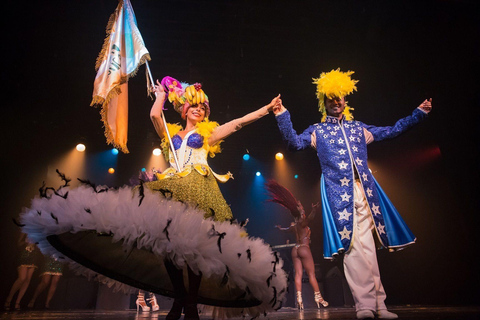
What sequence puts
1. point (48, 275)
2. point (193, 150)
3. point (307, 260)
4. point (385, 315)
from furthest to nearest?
1. point (48, 275)
2. point (307, 260)
3. point (193, 150)
4. point (385, 315)

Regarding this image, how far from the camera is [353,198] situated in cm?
264

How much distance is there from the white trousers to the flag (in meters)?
2.03

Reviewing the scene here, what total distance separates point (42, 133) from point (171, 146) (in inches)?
244

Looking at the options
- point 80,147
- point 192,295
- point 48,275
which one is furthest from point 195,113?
point 80,147

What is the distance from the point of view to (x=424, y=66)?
15.8 feet

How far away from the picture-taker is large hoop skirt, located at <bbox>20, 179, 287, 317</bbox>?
58.8 inches

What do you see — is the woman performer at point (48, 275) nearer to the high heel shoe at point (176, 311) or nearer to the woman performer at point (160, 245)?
the woman performer at point (160, 245)

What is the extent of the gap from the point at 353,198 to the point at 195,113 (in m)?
1.58

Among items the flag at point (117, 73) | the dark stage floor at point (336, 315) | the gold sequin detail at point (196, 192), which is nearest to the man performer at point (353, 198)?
the dark stage floor at point (336, 315)

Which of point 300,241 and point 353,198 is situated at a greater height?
point 300,241

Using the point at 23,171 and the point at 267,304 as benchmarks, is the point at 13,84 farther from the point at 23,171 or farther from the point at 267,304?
the point at 267,304

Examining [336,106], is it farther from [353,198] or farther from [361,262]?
[361,262]

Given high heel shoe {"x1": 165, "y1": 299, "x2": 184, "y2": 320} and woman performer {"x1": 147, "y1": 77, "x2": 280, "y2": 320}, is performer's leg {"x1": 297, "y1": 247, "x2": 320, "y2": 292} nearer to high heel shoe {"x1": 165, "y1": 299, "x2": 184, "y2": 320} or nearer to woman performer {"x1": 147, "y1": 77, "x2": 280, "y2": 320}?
woman performer {"x1": 147, "y1": 77, "x2": 280, "y2": 320}

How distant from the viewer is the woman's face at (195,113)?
2.93m
